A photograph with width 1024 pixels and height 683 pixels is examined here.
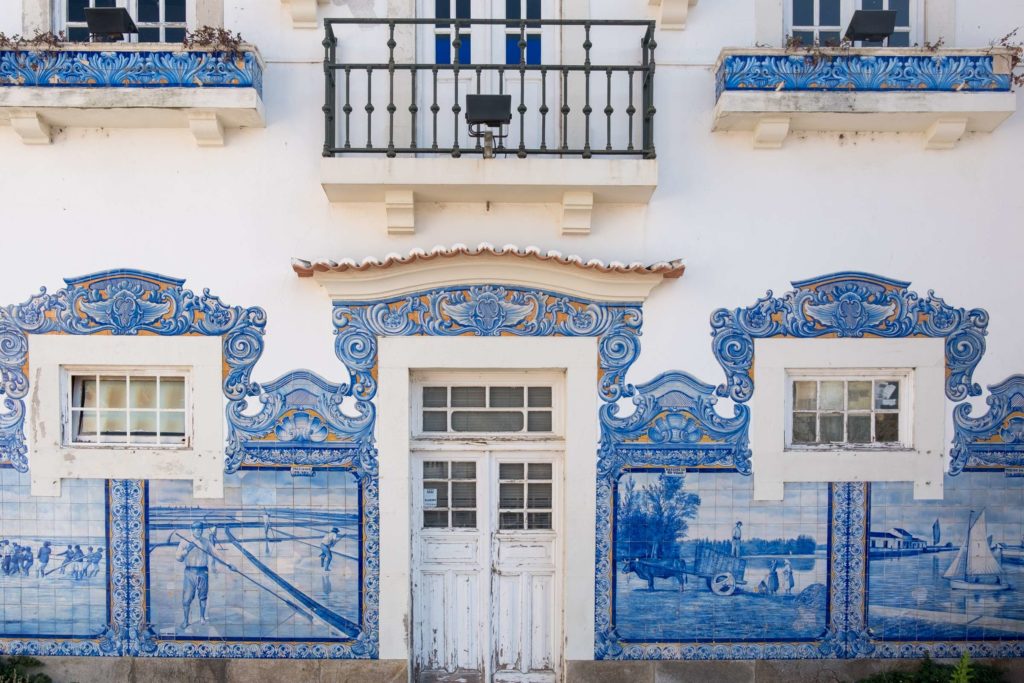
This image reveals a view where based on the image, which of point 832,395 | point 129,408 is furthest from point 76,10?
point 832,395

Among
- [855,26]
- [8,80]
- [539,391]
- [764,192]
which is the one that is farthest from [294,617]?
[855,26]

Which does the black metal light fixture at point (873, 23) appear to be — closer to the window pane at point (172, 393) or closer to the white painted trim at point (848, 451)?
the white painted trim at point (848, 451)

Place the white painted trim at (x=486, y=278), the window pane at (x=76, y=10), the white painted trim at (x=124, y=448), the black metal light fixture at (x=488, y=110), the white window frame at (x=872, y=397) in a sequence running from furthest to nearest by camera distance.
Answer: the window pane at (x=76, y=10) → the white window frame at (x=872, y=397) → the white painted trim at (x=124, y=448) → the white painted trim at (x=486, y=278) → the black metal light fixture at (x=488, y=110)

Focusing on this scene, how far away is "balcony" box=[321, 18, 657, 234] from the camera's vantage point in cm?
484

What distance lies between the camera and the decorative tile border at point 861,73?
4867mm

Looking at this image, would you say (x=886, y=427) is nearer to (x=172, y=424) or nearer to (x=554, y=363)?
(x=554, y=363)

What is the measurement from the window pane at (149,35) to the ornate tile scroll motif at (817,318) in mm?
4863

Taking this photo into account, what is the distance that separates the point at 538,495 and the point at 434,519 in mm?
855

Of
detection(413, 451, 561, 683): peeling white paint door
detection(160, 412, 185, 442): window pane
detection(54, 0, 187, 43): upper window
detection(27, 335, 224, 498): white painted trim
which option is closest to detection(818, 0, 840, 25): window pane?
detection(413, 451, 561, 683): peeling white paint door

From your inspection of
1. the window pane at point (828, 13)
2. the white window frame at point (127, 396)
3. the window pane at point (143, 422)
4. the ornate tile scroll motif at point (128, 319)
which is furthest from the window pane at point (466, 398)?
the window pane at point (828, 13)

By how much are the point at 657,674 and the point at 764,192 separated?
3.79m

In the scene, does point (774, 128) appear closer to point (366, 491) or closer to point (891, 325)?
point (891, 325)

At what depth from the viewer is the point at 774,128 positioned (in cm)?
501

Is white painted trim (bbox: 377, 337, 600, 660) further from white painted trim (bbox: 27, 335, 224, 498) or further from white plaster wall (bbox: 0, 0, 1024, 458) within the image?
white painted trim (bbox: 27, 335, 224, 498)
